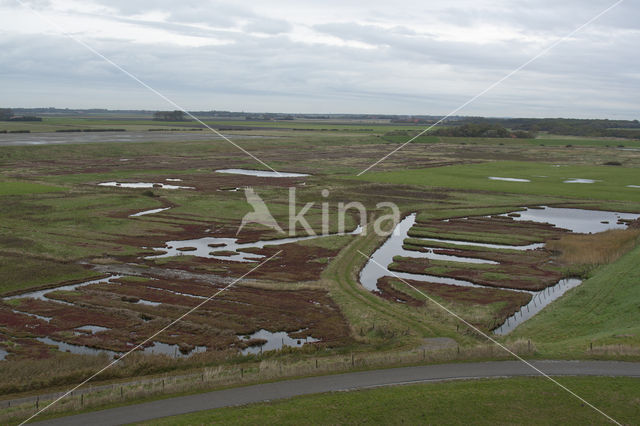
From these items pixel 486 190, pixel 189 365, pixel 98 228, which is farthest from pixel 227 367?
pixel 486 190

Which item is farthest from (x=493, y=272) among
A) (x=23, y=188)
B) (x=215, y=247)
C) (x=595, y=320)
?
(x=23, y=188)

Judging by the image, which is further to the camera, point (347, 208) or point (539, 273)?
point (347, 208)

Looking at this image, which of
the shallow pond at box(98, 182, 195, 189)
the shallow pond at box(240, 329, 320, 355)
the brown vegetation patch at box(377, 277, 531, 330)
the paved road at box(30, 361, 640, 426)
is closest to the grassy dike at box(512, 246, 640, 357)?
the paved road at box(30, 361, 640, 426)

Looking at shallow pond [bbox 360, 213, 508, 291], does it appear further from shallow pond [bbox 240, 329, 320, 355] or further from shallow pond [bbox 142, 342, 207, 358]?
shallow pond [bbox 142, 342, 207, 358]

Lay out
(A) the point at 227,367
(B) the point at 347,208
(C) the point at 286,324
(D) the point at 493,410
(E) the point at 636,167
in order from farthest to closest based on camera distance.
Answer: (E) the point at 636,167, (B) the point at 347,208, (C) the point at 286,324, (A) the point at 227,367, (D) the point at 493,410

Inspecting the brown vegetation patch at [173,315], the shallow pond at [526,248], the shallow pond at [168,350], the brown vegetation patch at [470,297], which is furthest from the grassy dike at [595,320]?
the shallow pond at [168,350]

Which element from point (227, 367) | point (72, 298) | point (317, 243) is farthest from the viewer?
point (317, 243)

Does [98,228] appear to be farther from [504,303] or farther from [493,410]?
[493,410]
